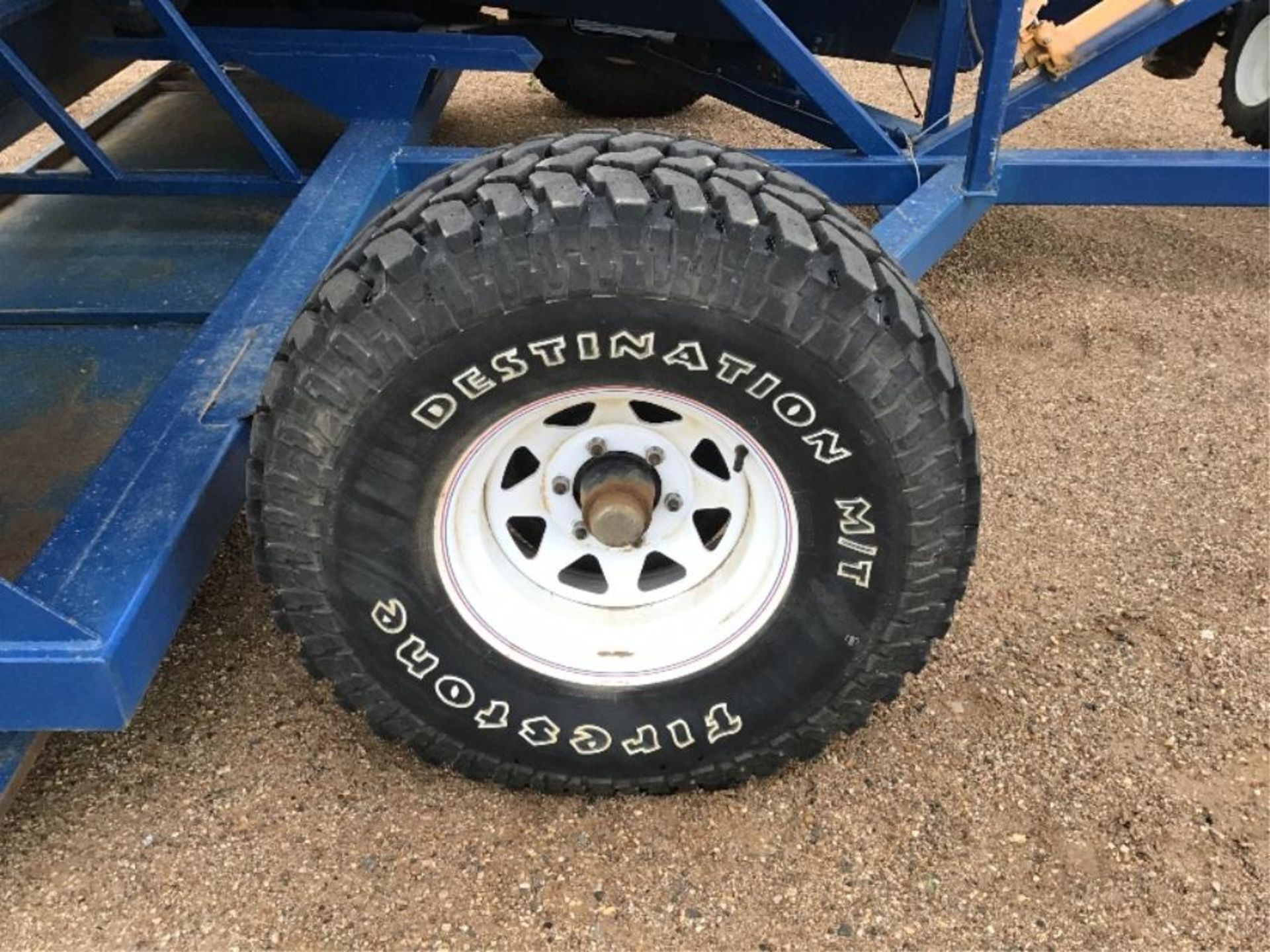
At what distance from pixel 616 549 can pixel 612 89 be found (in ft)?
14.6

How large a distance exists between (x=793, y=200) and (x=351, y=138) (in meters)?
2.23

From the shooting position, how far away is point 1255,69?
4.57 m

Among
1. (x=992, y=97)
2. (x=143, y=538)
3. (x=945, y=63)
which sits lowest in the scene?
(x=143, y=538)

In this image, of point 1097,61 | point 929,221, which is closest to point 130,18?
point 929,221

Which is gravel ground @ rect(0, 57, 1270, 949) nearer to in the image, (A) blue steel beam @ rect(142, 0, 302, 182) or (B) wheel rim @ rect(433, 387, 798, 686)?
(B) wheel rim @ rect(433, 387, 798, 686)

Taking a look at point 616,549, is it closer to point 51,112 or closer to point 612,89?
point 51,112

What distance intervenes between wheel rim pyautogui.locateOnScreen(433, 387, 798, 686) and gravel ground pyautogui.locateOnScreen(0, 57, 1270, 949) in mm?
396

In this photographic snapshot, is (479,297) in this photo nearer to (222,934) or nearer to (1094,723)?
(222,934)

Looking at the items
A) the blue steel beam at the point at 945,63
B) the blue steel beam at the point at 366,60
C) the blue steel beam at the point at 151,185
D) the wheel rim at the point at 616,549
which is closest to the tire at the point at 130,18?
the blue steel beam at the point at 366,60

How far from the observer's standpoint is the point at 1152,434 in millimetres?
3422

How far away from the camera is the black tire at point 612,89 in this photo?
5820mm

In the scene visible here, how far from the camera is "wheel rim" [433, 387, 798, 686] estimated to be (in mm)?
1910

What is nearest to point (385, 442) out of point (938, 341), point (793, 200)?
point (793, 200)

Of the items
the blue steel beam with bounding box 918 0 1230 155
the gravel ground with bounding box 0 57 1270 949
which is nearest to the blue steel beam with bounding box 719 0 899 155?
the blue steel beam with bounding box 918 0 1230 155
